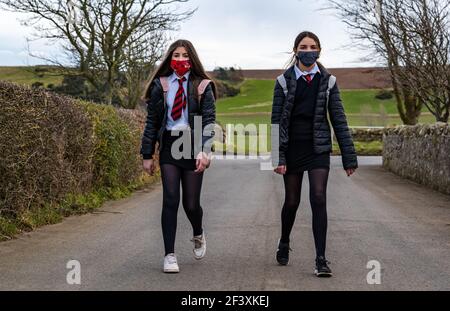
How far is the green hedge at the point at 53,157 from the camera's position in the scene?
9.38 metres

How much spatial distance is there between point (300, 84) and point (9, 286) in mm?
3081

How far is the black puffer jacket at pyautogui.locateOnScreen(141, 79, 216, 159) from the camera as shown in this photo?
23.3 ft

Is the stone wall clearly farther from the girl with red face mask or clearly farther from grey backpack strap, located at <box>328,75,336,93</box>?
the girl with red face mask

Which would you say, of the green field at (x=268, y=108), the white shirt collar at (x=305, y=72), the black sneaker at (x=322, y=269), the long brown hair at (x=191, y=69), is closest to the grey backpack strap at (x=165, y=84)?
the long brown hair at (x=191, y=69)

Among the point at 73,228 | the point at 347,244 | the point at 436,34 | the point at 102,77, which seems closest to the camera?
the point at 347,244

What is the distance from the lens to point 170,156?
700 cm

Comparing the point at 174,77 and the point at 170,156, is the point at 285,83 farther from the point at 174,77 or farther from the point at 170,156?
the point at 170,156

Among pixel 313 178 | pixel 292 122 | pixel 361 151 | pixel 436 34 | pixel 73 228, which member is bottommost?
pixel 361 151

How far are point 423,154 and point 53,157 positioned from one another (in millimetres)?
11778

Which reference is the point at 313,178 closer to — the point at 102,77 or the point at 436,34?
the point at 436,34

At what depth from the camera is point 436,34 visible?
19875mm

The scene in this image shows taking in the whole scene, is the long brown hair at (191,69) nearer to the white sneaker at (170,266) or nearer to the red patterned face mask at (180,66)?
the red patterned face mask at (180,66)

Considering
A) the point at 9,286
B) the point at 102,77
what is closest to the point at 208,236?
the point at 9,286

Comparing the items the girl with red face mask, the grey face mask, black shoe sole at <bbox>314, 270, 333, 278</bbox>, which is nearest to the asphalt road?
black shoe sole at <bbox>314, 270, 333, 278</bbox>
